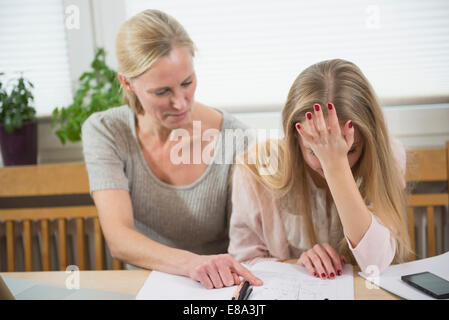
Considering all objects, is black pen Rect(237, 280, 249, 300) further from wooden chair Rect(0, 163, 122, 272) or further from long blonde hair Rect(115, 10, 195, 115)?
wooden chair Rect(0, 163, 122, 272)

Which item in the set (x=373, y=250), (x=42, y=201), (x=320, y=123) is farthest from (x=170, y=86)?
(x=42, y=201)

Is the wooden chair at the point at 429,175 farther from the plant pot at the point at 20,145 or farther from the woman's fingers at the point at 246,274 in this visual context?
the plant pot at the point at 20,145

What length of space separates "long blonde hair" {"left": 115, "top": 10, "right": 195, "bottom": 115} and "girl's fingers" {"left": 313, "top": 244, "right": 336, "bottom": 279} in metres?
0.44

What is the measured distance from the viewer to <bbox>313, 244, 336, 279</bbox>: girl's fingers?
73 cm

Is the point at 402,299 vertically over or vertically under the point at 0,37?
under

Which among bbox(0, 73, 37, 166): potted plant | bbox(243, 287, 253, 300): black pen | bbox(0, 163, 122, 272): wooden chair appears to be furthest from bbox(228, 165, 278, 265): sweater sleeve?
bbox(0, 73, 37, 166): potted plant

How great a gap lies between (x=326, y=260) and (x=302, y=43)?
1.35 feet

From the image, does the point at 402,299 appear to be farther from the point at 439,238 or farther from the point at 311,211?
the point at 439,238

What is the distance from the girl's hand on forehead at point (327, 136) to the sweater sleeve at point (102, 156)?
494 millimetres

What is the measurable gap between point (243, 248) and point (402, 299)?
340 millimetres

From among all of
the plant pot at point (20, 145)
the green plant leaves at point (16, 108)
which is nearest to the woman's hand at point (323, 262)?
the green plant leaves at point (16, 108)

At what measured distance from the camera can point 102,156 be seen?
1.02 metres

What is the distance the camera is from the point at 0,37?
775 mm
